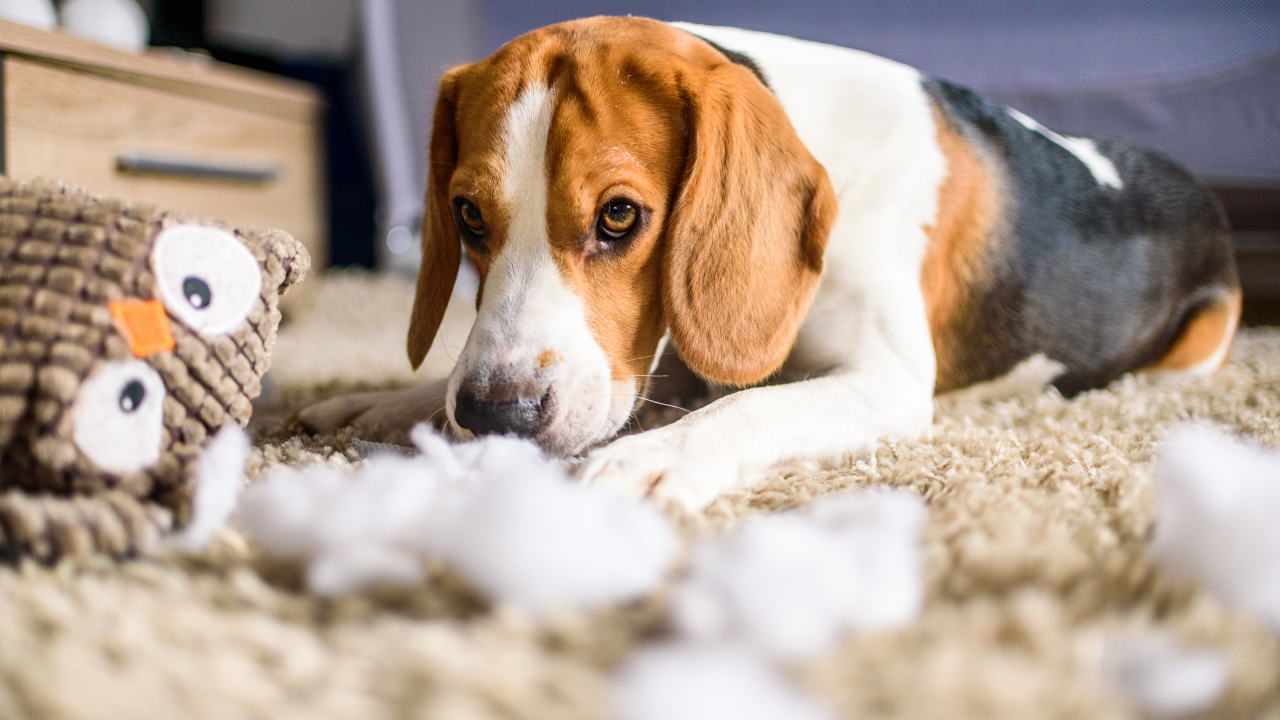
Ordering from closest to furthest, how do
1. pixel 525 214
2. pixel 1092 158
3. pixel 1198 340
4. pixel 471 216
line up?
pixel 525 214 → pixel 471 216 → pixel 1092 158 → pixel 1198 340

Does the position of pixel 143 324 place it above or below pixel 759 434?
above

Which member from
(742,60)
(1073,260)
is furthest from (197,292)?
(1073,260)

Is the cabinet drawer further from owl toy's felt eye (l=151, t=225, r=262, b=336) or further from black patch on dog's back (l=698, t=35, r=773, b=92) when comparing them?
black patch on dog's back (l=698, t=35, r=773, b=92)

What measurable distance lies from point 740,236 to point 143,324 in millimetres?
808

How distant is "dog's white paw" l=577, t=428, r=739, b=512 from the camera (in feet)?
2.84

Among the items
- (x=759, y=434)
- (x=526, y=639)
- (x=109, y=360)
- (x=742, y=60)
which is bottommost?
(x=759, y=434)

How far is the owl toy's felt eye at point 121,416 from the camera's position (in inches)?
28.0

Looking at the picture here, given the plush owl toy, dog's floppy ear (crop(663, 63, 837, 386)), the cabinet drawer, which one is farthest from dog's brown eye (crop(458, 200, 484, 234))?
the cabinet drawer

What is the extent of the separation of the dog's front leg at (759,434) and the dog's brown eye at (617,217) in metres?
0.31

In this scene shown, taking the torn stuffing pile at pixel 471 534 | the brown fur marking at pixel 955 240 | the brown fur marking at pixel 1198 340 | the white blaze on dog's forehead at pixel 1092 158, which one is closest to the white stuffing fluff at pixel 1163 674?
the torn stuffing pile at pixel 471 534

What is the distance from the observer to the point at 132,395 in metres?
0.75

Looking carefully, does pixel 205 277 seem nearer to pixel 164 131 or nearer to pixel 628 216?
pixel 628 216

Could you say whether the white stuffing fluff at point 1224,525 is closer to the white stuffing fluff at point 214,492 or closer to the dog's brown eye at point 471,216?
the white stuffing fluff at point 214,492

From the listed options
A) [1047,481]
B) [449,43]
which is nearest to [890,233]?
[1047,481]
